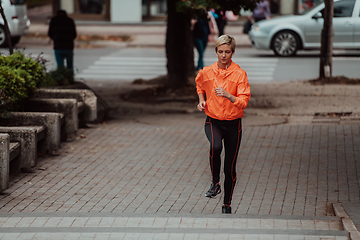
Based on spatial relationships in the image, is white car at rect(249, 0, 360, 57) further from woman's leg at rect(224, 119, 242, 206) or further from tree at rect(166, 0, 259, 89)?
woman's leg at rect(224, 119, 242, 206)

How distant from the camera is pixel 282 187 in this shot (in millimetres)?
6688

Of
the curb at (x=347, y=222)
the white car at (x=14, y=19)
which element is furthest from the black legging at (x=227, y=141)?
the white car at (x=14, y=19)

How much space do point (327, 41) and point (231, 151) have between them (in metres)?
9.55

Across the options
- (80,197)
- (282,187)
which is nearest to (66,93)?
(80,197)

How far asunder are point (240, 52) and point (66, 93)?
42.2 ft

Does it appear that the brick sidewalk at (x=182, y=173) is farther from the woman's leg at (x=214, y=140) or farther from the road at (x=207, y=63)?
the road at (x=207, y=63)

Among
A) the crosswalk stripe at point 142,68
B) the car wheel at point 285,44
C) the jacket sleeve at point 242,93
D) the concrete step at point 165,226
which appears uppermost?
the jacket sleeve at point 242,93

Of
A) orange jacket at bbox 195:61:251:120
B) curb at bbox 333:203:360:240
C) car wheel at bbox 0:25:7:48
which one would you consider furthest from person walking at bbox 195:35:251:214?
car wheel at bbox 0:25:7:48

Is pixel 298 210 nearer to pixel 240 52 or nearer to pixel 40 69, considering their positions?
pixel 40 69

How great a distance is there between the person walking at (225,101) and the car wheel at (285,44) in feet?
46.4

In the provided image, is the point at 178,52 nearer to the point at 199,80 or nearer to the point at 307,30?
the point at 307,30

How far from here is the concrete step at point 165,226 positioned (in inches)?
182

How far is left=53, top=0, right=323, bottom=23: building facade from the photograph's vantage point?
30.4m

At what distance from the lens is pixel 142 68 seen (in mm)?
18469
